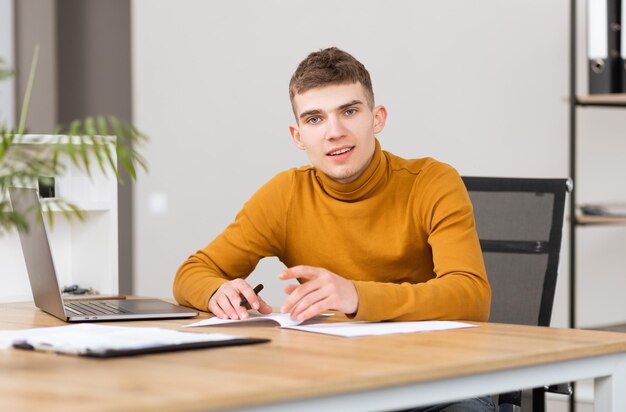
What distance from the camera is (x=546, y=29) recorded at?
3334 mm

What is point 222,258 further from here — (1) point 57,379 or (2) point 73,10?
(2) point 73,10

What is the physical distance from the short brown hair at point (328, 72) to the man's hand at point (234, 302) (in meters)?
0.45

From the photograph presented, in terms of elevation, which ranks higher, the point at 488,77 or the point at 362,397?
the point at 488,77

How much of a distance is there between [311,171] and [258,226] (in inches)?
7.0

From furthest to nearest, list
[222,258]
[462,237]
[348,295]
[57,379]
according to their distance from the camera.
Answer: [222,258] < [462,237] < [348,295] < [57,379]

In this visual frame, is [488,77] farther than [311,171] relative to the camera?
Yes

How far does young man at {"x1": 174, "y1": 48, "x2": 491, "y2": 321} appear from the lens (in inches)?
77.0

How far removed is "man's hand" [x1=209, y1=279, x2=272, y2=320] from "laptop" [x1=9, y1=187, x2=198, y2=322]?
55mm

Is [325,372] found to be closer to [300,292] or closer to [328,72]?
[300,292]

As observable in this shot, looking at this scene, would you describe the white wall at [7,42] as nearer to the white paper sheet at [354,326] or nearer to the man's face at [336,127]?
the man's face at [336,127]

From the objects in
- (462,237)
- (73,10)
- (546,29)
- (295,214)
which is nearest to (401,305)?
(462,237)

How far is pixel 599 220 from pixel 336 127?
115 cm

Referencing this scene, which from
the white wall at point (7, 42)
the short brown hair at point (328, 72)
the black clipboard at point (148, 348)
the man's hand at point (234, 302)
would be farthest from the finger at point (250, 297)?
the white wall at point (7, 42)

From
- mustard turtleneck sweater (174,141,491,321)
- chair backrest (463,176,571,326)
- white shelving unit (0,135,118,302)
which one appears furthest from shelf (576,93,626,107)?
white shelving unit (0,135,118,302)
